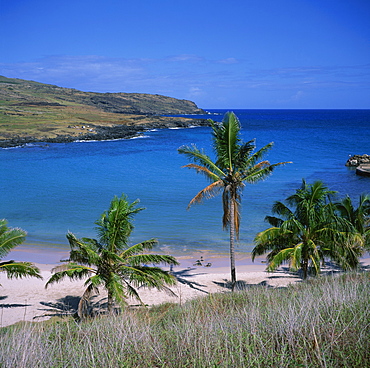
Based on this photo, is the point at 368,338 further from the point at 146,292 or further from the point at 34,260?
the point at 34,260

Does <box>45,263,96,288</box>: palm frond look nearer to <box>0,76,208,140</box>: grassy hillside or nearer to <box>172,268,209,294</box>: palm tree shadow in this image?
<box>172,268,209,294</box>: palm tree shadow

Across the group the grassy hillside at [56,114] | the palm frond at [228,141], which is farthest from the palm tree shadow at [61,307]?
the grassy hillside at [56,114]

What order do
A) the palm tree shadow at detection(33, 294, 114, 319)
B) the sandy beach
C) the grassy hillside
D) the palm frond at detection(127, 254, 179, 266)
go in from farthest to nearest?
the grassy hillside
the sandy beach
the palm tree shadow at detection(33, 294, 114, 319)
the palm frond at detection(127, 254, 179, 266)

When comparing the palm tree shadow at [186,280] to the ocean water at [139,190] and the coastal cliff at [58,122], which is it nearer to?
the ocean water at [139,190]

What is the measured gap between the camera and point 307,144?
8631 cm

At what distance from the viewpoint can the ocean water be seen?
90.5ft

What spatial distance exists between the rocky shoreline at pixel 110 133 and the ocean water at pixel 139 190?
4.52 m

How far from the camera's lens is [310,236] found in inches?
618

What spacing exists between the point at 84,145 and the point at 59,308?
68928 millimetres

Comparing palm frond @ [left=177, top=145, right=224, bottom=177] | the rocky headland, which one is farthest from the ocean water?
palm frond @ [left=177, top=145, right=224, bottom=177]

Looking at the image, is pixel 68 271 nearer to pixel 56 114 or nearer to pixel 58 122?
pixel 58 122

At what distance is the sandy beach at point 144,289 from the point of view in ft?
53.6

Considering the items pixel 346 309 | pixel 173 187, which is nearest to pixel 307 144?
pixel 173 187

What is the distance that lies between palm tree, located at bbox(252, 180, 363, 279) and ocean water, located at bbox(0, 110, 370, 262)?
9387mm
